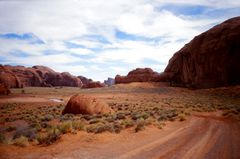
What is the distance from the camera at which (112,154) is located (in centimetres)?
1004

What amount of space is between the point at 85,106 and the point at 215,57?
44.4 meters

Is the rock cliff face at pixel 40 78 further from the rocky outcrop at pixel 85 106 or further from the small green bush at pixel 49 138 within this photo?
the small green bush at pixel 49 138

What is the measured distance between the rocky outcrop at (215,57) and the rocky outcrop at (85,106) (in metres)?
42.6

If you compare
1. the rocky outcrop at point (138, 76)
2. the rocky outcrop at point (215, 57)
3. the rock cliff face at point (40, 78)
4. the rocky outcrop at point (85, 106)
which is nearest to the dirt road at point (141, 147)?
the rocky outcrop at point (85, 106)

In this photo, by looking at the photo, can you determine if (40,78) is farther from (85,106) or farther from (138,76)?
(85,106)

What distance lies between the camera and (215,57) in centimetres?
5903

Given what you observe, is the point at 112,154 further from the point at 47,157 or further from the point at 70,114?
the point at 70,114

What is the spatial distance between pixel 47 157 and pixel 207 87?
57047 millimetres

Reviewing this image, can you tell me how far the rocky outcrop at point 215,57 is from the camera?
5706 centimetres

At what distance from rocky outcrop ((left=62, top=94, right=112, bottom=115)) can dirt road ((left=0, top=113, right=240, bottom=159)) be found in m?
8.56

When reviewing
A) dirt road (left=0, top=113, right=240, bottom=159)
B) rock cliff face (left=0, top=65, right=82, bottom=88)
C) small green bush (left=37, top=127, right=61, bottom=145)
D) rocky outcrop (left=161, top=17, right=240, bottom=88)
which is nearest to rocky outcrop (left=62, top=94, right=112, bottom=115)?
dirt road (left=0, top=113, right=240, bottom=159)

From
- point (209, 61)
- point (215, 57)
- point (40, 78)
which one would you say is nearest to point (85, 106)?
point (215, 57)

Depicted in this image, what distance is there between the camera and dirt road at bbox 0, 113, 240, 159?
986cm

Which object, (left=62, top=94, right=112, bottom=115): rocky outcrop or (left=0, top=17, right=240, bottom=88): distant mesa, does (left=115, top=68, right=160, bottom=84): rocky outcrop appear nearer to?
(left=0, top=17, right=240, bottom=88): distant mesa
